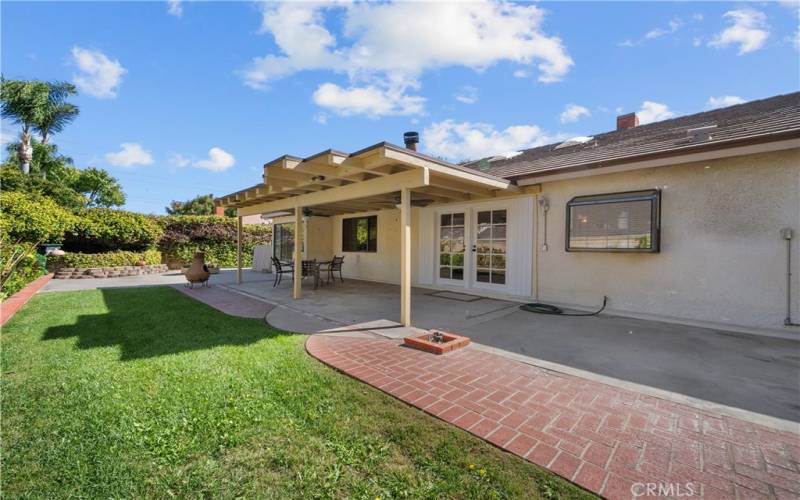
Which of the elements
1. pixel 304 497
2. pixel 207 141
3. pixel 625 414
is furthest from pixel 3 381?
pixel 207 141

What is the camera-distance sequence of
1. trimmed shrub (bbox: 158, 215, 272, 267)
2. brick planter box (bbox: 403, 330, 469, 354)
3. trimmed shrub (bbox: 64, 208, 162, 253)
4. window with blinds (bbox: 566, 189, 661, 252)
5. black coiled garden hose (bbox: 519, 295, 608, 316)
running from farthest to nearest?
trimmed shrub (bbox: 158, 215, 272, 267) < trimmed shrub (bbox: 64, 208, 162, 253) < black coiled garden hose (bbox: 519, 295, 608, 316) < window with blinds (bbox: 566, 189, 661, 252) < brick planter box (bbox: 403, 330, 469, 354)

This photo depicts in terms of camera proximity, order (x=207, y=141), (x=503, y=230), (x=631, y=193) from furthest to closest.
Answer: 1. (x=207, y=141)
2. (x=503, y=230)
3. (x=631, y=193)

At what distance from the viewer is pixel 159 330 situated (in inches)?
217

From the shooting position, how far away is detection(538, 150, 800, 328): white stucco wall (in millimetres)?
5141

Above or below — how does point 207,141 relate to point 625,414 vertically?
above

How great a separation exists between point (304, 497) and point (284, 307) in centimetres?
590

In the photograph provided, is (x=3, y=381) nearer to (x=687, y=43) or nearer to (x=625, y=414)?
(x=625, y=414)

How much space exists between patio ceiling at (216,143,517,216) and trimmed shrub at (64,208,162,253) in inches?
344

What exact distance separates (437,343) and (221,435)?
279cm

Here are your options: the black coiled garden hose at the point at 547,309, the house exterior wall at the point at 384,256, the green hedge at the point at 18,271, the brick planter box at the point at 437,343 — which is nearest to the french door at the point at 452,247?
the house exterior wall at the point at 384,256

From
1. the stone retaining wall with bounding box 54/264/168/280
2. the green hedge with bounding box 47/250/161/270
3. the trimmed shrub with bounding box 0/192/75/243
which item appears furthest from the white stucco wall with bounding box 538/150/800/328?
the green hedge with bounding box 47/250/161/270

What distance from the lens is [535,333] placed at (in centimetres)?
534

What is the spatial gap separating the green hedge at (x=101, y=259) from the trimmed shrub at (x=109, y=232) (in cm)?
50

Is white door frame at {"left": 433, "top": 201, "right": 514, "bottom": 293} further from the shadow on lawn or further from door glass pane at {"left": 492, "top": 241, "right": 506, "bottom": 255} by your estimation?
the shadow on lawn
